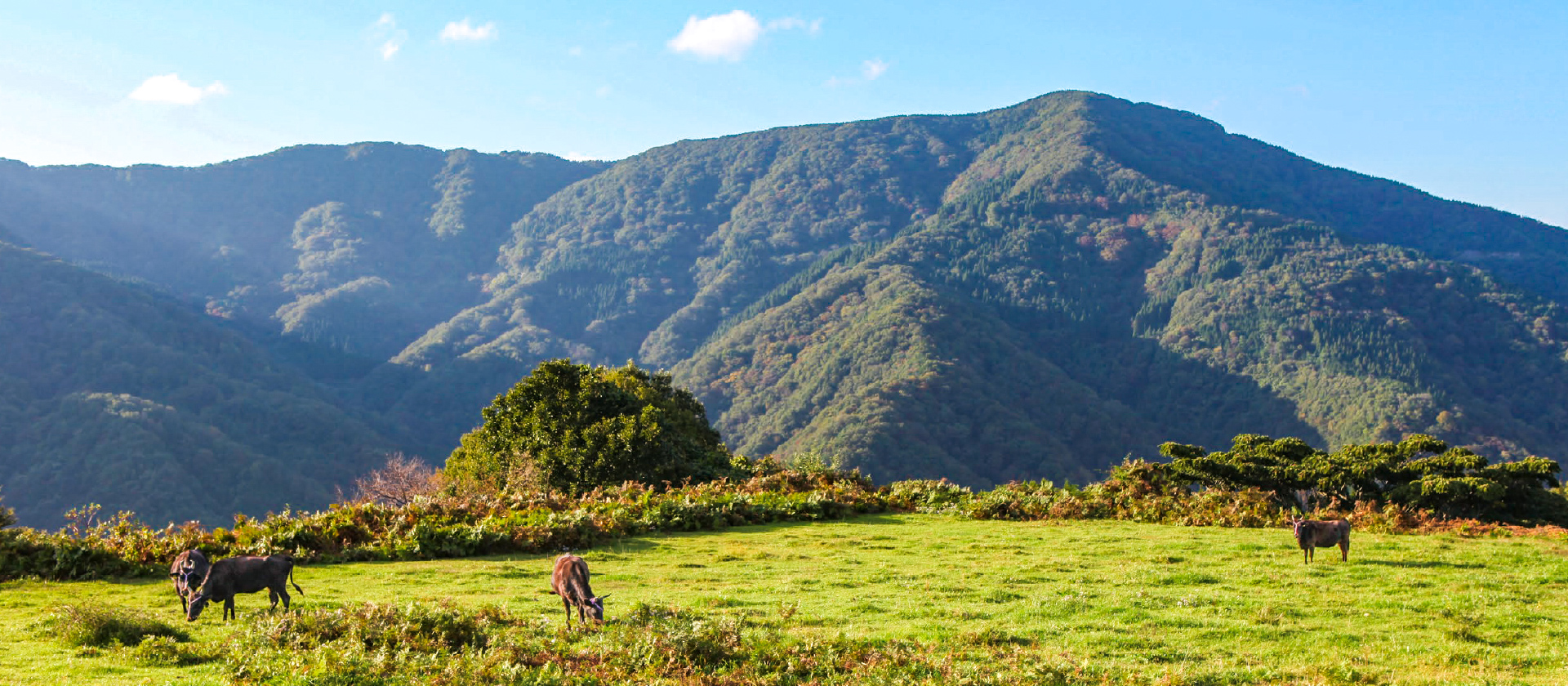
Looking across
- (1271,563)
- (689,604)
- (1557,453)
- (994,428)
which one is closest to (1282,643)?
(1271,563)

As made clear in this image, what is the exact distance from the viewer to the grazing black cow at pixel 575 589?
9.70 m

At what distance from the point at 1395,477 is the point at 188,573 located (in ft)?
77.6

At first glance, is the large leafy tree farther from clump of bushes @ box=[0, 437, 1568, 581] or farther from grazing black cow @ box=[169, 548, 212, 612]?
grazing black cow @ box=[169, 548, 212, 612]

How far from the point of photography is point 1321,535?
532 inches

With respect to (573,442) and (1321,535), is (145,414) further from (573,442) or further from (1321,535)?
(1321,535)

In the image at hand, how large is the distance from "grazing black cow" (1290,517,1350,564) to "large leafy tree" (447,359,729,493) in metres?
17.7

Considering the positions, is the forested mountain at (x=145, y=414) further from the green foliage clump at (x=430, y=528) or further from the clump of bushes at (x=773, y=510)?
the green foliage clump at (x=430, y=528)

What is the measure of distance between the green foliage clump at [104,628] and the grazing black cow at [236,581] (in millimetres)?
548

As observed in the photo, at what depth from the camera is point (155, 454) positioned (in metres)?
108

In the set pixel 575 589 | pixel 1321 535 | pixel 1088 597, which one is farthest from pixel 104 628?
pixel 1321 535

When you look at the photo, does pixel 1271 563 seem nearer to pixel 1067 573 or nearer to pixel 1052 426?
pixel 1067 573

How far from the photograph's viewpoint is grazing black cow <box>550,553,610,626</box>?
9.70m

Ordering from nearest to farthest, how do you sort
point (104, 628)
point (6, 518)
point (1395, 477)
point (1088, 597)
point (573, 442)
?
1. point (104, 628)
2. point (1088, 597)
3. point (6, 518)
4. point (1395, 477)
5. point (573, 442)

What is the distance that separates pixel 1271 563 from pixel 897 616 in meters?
6.43
